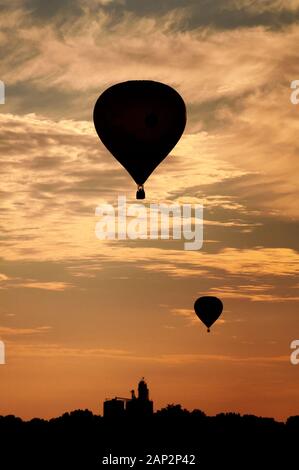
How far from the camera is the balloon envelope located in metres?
50.6

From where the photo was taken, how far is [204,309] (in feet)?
260

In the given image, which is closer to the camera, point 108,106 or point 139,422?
point 108,106

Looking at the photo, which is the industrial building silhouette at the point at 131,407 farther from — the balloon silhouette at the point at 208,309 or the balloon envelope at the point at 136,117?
the balloon envelope at the point at 136,117

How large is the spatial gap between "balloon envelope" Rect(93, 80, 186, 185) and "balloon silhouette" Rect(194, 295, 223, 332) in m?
28.3

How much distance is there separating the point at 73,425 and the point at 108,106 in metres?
125

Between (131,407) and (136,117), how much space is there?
314ft

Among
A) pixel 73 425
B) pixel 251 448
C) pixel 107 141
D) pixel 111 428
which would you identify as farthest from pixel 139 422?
pixel 107 141

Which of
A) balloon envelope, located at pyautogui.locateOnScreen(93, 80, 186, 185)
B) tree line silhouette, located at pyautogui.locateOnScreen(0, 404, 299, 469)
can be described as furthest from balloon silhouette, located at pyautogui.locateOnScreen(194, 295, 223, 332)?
tree line silhouette, located at pyautogui.locateOnScreen(0, 404, 299, 469)

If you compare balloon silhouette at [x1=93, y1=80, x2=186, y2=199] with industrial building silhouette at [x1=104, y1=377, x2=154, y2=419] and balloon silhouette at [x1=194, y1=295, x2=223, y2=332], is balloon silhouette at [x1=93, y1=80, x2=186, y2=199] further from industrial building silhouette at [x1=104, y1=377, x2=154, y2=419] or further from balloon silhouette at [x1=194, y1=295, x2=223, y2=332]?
industrial building silhouette at [x1=104, y1=377, x2=154, y2=419]

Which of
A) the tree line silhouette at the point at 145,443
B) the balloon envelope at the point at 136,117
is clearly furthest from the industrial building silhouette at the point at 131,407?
the balloon envelope at the point at 136,117

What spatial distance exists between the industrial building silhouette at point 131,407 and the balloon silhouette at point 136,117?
86530 mm

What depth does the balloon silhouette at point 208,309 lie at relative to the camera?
77.8 metres

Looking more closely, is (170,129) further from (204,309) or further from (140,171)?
(204,309)
